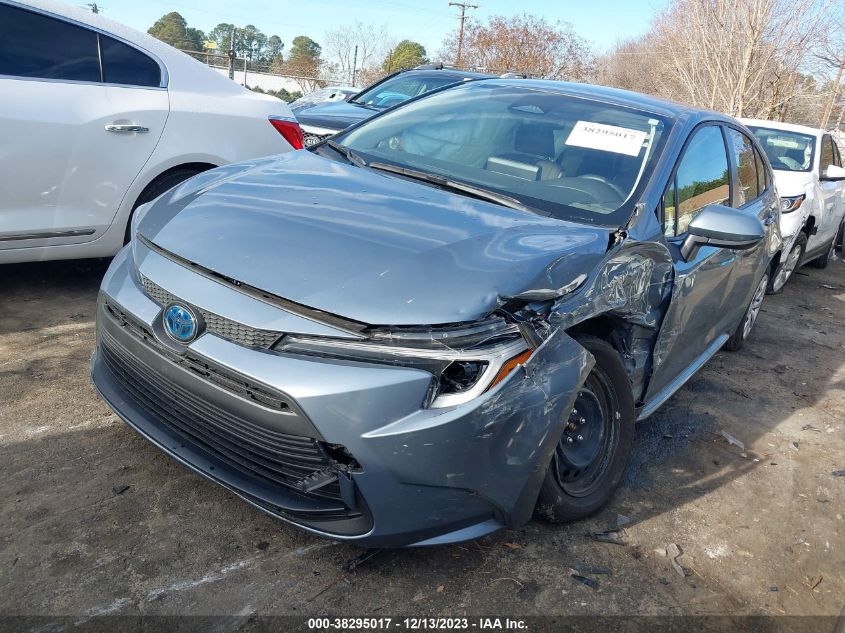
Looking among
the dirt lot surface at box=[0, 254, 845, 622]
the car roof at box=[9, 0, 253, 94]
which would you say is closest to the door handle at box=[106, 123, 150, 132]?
the car roof at box=[9, 0, 253, 94]

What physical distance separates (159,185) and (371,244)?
268 centimetres

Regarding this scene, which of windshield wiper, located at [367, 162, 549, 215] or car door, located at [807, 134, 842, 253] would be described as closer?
windshield wiper, located at [367, 162, 549, 215]

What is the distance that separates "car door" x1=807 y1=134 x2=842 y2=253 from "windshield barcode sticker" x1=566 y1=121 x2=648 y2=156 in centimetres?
522

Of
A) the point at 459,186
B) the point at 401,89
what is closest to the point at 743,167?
the point at 459,186

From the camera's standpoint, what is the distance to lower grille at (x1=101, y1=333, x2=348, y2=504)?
2139 mm

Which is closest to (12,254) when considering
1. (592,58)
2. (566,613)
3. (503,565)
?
(503,565)

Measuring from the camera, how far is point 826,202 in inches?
313

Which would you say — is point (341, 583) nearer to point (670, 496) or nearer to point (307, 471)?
point (307, 471)

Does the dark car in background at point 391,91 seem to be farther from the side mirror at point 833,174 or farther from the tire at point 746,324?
the tire at point 746,324

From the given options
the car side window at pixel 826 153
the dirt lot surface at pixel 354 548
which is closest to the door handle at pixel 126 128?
the dirt lot surface at pixel 354 548

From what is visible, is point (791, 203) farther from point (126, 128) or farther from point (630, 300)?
point (126, 128)

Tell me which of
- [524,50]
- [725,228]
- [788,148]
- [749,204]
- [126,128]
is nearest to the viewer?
[725,228]

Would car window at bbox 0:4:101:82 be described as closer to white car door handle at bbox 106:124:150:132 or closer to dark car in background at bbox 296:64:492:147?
white car door handle at bbox 106:124:150:132

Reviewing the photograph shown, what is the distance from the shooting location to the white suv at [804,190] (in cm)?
709
